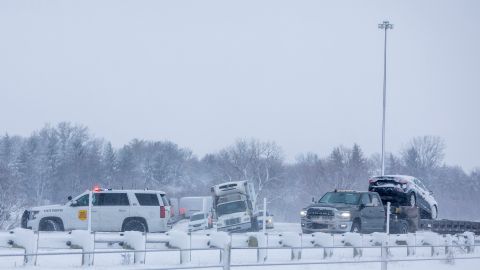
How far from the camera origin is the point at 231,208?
104 feet

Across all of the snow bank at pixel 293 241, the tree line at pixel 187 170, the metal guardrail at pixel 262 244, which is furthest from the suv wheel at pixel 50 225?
the tree line at pixel 187 170

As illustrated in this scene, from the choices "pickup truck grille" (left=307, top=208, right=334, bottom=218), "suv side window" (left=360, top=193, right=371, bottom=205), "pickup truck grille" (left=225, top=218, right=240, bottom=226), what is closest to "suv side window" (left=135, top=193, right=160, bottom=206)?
"pickup truck grille" (left=307, top=208, right=334, bottom=218)

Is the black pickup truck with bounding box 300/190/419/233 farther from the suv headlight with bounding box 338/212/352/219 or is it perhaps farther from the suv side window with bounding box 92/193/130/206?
the suv side window with bounding box 92/193/130/206

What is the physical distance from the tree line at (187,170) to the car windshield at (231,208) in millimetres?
40314

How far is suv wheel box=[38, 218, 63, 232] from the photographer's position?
81.3 ft

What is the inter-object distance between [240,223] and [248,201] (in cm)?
118

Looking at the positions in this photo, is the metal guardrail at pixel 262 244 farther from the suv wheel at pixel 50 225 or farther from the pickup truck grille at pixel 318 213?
the suv wheel at pixel 50 225

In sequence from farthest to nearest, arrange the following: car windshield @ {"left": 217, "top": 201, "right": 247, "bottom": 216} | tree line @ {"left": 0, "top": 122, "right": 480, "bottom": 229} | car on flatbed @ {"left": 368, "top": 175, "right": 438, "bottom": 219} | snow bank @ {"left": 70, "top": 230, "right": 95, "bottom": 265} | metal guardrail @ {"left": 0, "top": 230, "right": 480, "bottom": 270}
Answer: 1. tree line @ {"left": 0, "top": 122, "right": 480, "bottom": 229}
2. car windshield @ {"left": 217, "top": 201, "right": 247, "bottom": 216}
3. car on flatbed @ {"left": 368, "top": 175, "right": 438, "bottom": 219}
4. snow bank @ {"left": 70, "top": 230, "right": 95, "bottom": 265}
5. metal guardrail @ {"left": 0, "top": 230, "right": 480, "bottom": 270}

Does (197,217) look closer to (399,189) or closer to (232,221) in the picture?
(232,221)

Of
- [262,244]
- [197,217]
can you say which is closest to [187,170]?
[197,217]

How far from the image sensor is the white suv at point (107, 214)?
24844 mm

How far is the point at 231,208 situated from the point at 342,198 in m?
6.59

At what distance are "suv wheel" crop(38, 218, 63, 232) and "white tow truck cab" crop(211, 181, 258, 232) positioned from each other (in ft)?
26.4

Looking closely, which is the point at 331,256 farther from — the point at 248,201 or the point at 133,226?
the point at 248,201
